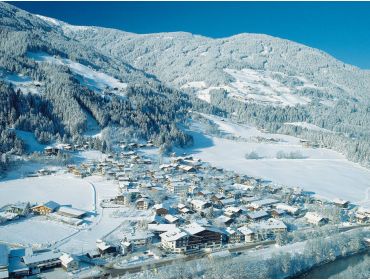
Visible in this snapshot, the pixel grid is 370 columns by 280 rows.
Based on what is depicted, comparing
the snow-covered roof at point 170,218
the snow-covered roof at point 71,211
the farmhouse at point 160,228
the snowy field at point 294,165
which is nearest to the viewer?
the farmhouse at point 160,228

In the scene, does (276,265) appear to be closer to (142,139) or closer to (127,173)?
(127,173)

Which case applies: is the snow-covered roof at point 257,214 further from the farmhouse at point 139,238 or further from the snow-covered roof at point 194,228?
the farmhouse at point 139,238

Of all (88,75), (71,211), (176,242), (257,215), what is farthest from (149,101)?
(176,242)

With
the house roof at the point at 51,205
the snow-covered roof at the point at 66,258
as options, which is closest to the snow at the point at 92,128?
the house roof at the point at 51,205

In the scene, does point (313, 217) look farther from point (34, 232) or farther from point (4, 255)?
point (4, 255)

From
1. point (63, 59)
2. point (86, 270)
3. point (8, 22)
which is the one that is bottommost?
point (86, 270)

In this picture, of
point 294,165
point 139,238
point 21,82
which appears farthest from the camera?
point 21,82

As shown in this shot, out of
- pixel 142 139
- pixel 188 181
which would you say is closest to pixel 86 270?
pixel 188 181
